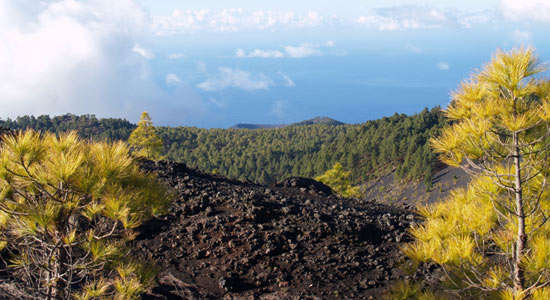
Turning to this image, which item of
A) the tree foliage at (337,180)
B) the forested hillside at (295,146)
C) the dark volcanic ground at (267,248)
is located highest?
the forested hillside at (295,146)

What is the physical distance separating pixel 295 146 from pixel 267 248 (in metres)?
90.5

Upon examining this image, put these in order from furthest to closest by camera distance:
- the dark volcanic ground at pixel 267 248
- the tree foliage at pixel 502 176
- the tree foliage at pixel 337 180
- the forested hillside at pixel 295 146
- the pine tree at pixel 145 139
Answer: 1. the forested hillside at pixel 295 146
2. the tree foliage at pixel 337 180
3. the pine tree at pixel 145 139
4. the dark volcanic ground at pixel 267 248
5. the tree foliage at pixel 502 176

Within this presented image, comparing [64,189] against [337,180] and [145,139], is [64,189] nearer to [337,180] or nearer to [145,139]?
[145,139]

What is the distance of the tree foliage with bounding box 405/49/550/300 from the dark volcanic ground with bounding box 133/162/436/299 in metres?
3.09

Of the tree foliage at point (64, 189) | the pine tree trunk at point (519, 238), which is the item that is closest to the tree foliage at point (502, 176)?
the pine tree trunk at point (519, 238)

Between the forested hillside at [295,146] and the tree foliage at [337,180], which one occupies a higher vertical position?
the forested hillside at [295,146]

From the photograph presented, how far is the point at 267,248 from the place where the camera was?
9.12 metres

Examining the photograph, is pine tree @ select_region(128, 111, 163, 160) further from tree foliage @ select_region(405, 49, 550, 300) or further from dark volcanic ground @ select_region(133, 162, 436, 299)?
tree foliage @ select_region(405, 49, 550, 300)

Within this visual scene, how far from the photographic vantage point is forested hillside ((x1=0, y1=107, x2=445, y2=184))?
67438 mm

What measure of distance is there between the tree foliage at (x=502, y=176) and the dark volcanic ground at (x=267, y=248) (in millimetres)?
3090

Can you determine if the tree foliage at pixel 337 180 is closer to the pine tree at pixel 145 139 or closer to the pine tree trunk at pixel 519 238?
the pine tree at pixel 145 139

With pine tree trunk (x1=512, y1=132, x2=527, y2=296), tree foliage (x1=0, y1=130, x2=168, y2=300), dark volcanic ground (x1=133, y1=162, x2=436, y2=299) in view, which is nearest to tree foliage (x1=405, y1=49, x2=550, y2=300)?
pine tree trunk (x1=512, y1=132, x2=527, y2=296)

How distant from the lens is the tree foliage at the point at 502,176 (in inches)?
151

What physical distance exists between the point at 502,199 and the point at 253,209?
6.73 meters
